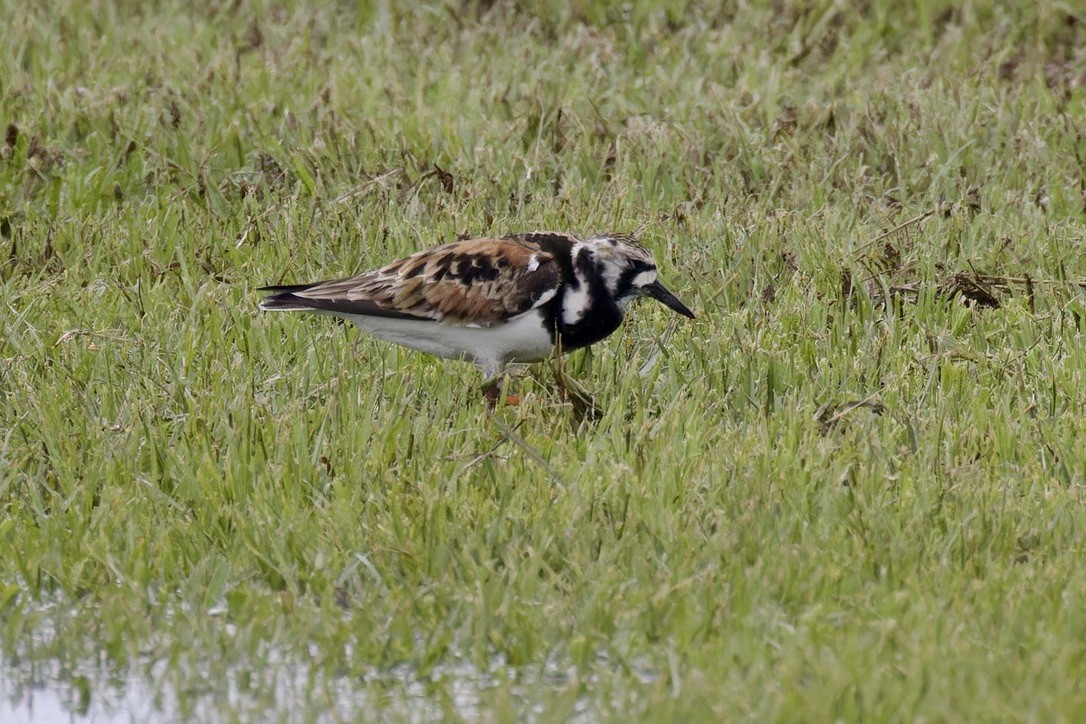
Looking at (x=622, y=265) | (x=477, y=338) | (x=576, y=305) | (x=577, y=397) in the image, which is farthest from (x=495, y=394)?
(x=622, y=265)

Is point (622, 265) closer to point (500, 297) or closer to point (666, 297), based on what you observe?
point (666, 297)

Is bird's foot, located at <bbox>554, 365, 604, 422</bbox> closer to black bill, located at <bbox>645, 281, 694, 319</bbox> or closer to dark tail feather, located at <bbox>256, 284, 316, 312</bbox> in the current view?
black bill, located at <bbox>645, 281, 694, 319</bbox>

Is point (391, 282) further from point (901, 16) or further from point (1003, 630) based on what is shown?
point (901, 16)

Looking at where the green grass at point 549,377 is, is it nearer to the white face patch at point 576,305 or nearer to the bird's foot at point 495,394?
the bird's foot at point 495,394

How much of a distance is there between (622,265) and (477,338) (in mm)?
602

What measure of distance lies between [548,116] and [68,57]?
9.94 feet

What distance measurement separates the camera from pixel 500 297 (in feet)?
21.0

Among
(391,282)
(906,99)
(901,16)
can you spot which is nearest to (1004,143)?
(906,99)

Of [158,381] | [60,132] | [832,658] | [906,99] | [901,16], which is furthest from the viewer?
[901,16]

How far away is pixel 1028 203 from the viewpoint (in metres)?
8.59

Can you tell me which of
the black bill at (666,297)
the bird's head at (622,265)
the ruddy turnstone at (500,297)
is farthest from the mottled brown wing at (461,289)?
the black bill at (666,297)

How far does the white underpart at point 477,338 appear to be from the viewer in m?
6.41

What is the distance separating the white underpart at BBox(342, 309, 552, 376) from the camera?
6.41 metres

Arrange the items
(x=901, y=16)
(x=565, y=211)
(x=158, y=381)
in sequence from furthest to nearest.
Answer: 1. (x=901, y=16)
2. (x=565, y=211)
3. (x=158, y=381)
